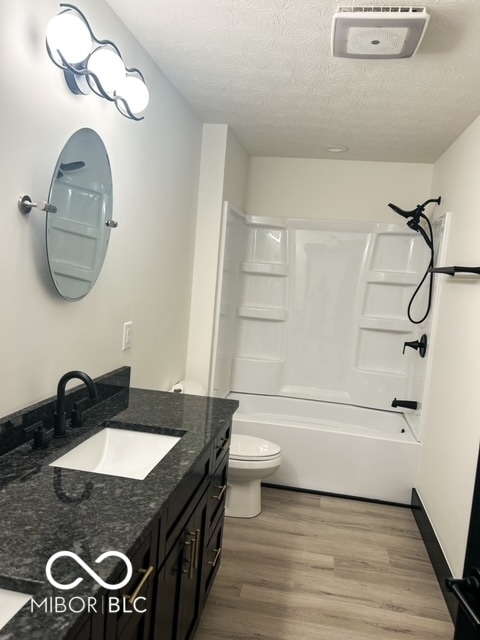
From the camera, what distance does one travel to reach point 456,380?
270 centimetres

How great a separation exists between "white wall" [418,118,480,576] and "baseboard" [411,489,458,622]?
0.18 feet

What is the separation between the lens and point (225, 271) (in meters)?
3.60

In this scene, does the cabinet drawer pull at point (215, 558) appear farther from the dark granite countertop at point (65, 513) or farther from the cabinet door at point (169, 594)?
the dark granite countertop at point (65, 513)

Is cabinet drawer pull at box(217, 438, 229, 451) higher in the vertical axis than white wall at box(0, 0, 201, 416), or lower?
lower

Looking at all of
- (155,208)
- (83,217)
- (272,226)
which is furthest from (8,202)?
(272,226)

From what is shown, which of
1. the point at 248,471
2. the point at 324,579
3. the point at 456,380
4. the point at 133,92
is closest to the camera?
the point at 133,92

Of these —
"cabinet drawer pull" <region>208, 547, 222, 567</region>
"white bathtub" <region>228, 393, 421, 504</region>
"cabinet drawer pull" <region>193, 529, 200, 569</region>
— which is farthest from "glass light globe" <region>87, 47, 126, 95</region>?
"white bathtub" <region>228, 393, 421, 504</region>

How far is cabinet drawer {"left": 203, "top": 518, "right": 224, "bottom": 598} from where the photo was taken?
2.04 meters

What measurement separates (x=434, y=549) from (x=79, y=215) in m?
2.42

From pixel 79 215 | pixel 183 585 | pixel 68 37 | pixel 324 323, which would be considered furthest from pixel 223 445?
pixel 324 323

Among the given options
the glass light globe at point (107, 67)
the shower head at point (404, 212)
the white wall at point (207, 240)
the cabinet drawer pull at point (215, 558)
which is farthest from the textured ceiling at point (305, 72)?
the cabinet drawer pull at point (215, 558)

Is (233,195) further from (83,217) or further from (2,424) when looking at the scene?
(2,424)

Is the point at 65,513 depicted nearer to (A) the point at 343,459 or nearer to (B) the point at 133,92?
(B) the point at 133,92

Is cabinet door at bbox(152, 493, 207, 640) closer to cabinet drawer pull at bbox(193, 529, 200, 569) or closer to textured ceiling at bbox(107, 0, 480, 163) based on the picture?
cabinet drawer pull at bbox(193, 529, 200, 569)
